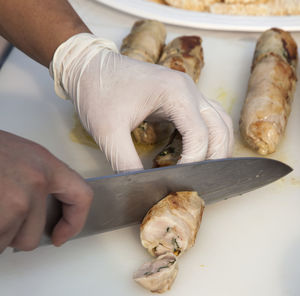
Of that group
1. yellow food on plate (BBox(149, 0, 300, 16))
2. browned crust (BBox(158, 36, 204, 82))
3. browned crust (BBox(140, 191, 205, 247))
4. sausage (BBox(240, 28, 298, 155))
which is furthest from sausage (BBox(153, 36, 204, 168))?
browned crust (BBox(140, 191, 205, 247))

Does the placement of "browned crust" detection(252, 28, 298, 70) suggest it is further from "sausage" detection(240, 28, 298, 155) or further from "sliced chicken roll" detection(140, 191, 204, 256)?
"sliced chicken roll" detection(140, 191, 204, 256)

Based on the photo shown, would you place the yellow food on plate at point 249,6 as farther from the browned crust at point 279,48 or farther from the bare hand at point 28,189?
the bare hand at point 28,189

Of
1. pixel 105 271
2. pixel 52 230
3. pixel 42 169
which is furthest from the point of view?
pixel 105 271

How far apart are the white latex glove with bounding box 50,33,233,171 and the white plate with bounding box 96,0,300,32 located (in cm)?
111

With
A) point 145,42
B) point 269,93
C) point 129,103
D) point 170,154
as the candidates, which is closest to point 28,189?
point 129,103

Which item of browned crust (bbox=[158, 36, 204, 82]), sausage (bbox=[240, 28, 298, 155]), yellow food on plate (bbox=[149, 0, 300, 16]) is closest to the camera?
sausage (bbox=[240, 28, 298, 155])

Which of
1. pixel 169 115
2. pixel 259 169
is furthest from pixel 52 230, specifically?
pixel 259 169

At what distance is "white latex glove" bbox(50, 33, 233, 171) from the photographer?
195 cm

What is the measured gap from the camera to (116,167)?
1.97 m

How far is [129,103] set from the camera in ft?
6.53

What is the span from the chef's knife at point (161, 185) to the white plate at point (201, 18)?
1397 millimetres

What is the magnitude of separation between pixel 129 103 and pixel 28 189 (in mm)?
795

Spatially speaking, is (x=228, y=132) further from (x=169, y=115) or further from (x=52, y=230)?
(x=52, y=230)

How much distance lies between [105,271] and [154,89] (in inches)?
30.3
